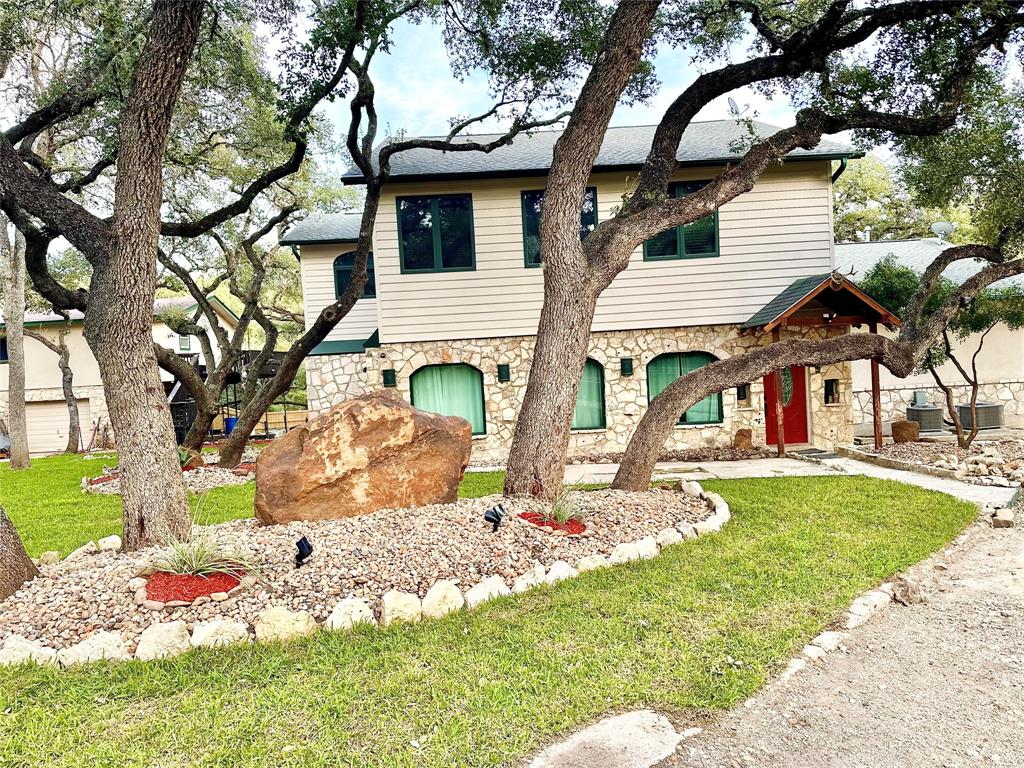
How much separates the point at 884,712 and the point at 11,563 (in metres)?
5.38

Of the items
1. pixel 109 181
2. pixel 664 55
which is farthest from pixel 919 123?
pixel 109 181

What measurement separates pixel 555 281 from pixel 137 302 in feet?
12.6

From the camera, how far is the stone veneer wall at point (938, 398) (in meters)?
14.6

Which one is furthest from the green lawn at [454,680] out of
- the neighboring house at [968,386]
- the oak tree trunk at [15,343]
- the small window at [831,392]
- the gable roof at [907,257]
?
the oak tree trunk at [15,343]

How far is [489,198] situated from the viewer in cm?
1145

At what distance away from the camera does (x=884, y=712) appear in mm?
2965

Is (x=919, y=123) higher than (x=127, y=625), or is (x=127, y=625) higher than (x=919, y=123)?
(x=919, y=123)

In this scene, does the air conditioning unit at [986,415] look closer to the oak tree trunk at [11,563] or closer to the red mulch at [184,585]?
the red mulch at [184,585]

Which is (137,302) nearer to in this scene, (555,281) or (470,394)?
(555,281)

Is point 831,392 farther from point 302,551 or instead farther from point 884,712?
point 302,551

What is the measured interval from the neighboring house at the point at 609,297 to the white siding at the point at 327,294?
111 inches

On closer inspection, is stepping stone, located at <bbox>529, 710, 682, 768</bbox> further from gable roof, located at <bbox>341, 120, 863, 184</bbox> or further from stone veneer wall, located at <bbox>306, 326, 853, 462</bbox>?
gable roof, located at <bbox>341, 120, 863, 184</bbox>

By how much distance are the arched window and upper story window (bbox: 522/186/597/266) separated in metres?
2.89

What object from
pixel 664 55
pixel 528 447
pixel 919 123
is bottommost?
pixel 528 447
